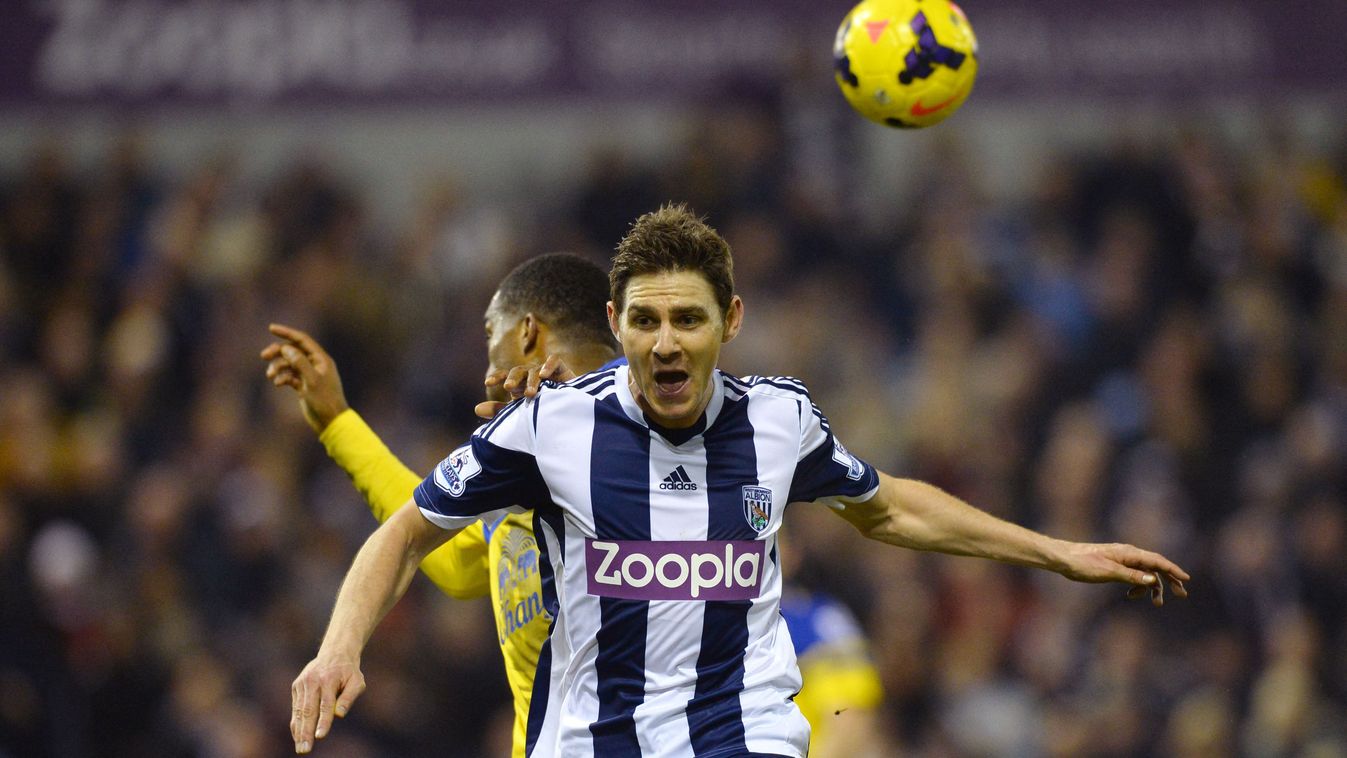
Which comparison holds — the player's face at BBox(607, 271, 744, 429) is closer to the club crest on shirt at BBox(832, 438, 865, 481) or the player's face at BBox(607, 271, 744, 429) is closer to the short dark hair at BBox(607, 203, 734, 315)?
the short dark hair at BBox(607, 203, 734, 315)

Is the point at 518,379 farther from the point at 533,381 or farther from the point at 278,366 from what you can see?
the point at 278,366

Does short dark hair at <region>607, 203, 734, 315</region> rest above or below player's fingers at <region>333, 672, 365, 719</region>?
above

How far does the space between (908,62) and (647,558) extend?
6.43 feet

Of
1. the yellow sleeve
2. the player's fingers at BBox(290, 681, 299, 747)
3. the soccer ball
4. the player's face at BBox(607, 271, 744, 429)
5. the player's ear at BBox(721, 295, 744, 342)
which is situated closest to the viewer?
the player's fingers at BBox(290, 681, 299, 747)

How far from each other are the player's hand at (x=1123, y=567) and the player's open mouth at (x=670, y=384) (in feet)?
3.26

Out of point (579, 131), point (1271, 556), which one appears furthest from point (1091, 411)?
point (579, 131)

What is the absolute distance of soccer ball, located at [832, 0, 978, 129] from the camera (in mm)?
4496

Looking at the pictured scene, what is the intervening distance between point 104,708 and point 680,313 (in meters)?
5.49

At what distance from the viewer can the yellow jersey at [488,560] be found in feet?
11.8

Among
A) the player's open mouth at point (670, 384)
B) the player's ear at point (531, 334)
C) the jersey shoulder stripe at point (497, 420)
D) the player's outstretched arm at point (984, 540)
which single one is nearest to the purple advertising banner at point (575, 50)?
the player's ear at point (531, 334)

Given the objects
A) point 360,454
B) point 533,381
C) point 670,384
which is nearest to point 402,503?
point 360,454

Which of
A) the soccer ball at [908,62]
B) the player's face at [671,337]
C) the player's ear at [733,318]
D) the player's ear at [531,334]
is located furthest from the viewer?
the soccer ball at [908,62]

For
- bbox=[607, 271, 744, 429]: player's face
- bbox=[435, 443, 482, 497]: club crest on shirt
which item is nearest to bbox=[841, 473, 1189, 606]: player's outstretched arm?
bbox=[607, 271, 744, 429]: player's face

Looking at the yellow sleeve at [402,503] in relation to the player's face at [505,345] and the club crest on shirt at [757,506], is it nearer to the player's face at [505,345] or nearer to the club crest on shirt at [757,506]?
the player's face at [505,345]
